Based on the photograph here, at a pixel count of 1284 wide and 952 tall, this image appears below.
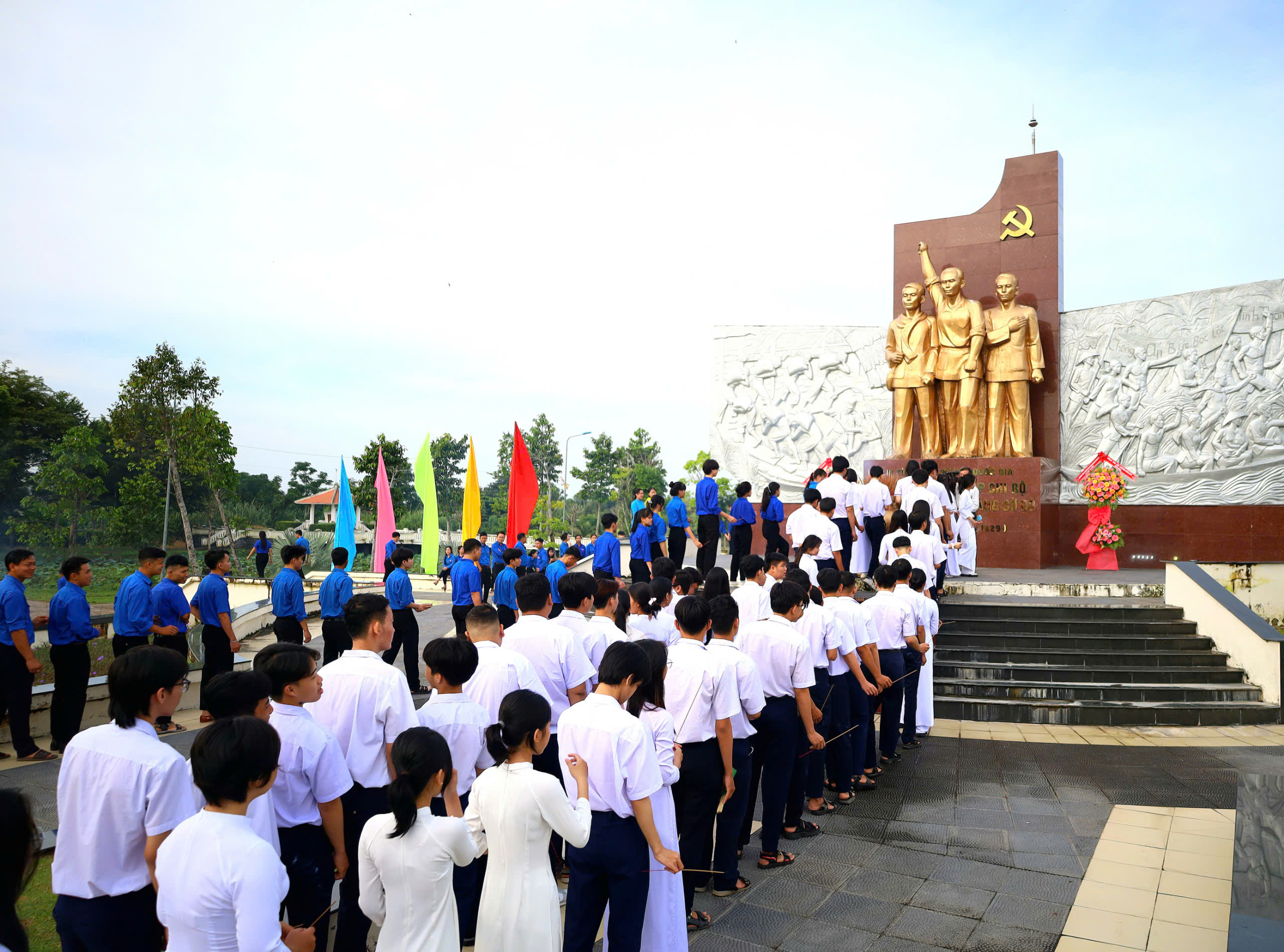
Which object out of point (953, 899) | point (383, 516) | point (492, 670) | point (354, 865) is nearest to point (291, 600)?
point (492, 670)

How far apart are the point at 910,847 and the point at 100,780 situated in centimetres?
365

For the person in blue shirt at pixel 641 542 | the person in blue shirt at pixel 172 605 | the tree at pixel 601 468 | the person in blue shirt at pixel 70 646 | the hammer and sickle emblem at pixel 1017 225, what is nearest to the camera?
the person in blue shirt at pixel 70 646

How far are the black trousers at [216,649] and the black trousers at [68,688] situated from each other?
0.81m

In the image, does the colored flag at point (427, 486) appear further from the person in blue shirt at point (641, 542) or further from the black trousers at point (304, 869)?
the black trousers at point (304, 869)

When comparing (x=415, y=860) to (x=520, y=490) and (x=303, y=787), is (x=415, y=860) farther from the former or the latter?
(x=520, y=490)

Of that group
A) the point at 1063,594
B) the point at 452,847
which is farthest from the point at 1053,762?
the point at 452,847

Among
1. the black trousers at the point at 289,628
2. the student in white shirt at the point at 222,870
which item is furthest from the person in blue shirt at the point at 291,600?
the student in white shirt at the point at 222,870

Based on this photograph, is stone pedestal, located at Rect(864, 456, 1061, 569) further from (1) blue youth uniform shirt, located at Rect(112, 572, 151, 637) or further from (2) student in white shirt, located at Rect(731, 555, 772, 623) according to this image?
(1) blue youth uniform shirt, located at Rect(112, 572, 151, 637)

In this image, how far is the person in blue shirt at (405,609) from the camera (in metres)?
7.19

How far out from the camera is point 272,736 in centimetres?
191

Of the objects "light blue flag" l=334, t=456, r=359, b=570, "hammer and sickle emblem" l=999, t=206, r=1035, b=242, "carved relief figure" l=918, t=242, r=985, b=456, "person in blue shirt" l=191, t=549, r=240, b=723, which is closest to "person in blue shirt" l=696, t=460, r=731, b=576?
"person in blue shirt" l=191, t=549, r=240, b=723

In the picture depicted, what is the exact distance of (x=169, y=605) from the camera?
6.09 metres

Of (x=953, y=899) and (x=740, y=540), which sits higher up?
(x=740, y=540)

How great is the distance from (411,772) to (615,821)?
767mm
